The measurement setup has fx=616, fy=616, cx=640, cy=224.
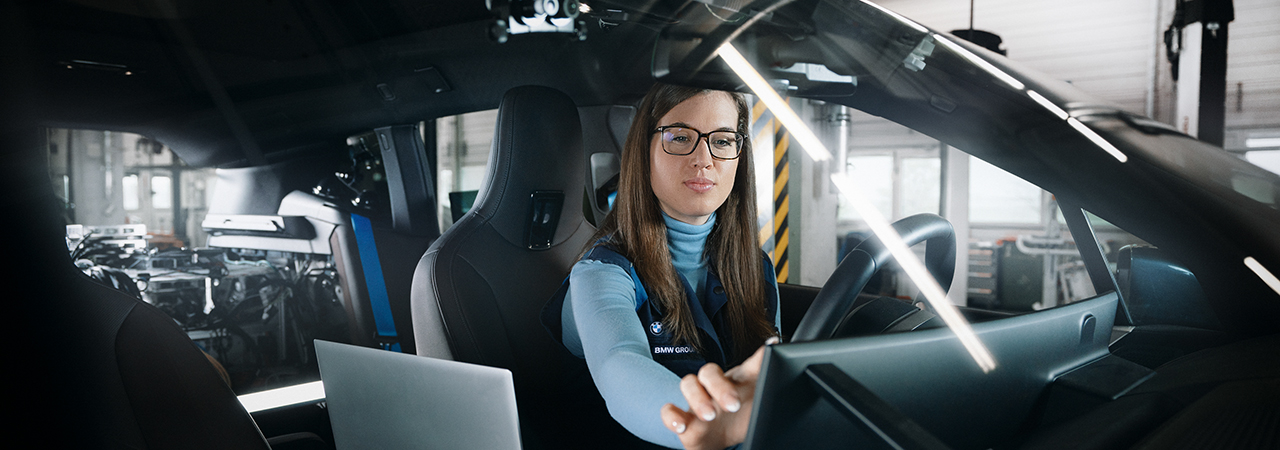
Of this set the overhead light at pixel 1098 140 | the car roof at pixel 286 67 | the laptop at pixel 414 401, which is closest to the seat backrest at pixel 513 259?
the car roof at pixel 286 67

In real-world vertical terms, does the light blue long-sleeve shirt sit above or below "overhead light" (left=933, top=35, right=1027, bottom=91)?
below


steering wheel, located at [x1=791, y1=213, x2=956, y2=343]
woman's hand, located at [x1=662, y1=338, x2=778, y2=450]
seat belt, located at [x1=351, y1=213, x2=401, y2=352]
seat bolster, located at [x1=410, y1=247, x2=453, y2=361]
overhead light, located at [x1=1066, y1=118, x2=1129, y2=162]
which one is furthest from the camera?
seat belt, located at [x1=351, y1=213, x2=401, y2=352]

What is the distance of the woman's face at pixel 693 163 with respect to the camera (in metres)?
0.81

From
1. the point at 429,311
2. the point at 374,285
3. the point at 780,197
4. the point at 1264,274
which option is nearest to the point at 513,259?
the point at 429,311

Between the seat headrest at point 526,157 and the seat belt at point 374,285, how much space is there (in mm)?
478

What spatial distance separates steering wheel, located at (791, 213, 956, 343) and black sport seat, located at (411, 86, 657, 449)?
13.7 inches

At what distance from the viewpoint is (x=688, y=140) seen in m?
0.81

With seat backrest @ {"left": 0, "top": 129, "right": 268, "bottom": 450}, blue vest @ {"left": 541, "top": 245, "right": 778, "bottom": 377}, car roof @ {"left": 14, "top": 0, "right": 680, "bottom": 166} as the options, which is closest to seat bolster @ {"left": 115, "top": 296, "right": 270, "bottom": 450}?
seat backrest @ {"left": 0, "top": 129, "right": 268, "bottom": 450}

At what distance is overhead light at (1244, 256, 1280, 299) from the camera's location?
47cm

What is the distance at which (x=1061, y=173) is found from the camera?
0.60m

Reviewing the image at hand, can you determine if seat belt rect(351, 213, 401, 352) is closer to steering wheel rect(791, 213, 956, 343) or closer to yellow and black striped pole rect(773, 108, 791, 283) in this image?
yellow and black striped pole rect(773, 108, 791, 283)

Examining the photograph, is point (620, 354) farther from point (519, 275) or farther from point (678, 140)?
point (519, 275)

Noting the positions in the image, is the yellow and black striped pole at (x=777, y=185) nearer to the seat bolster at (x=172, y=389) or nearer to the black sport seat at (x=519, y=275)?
the black sport seat at (x=519, y=275)

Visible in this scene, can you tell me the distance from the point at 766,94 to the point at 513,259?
21.2 inches
